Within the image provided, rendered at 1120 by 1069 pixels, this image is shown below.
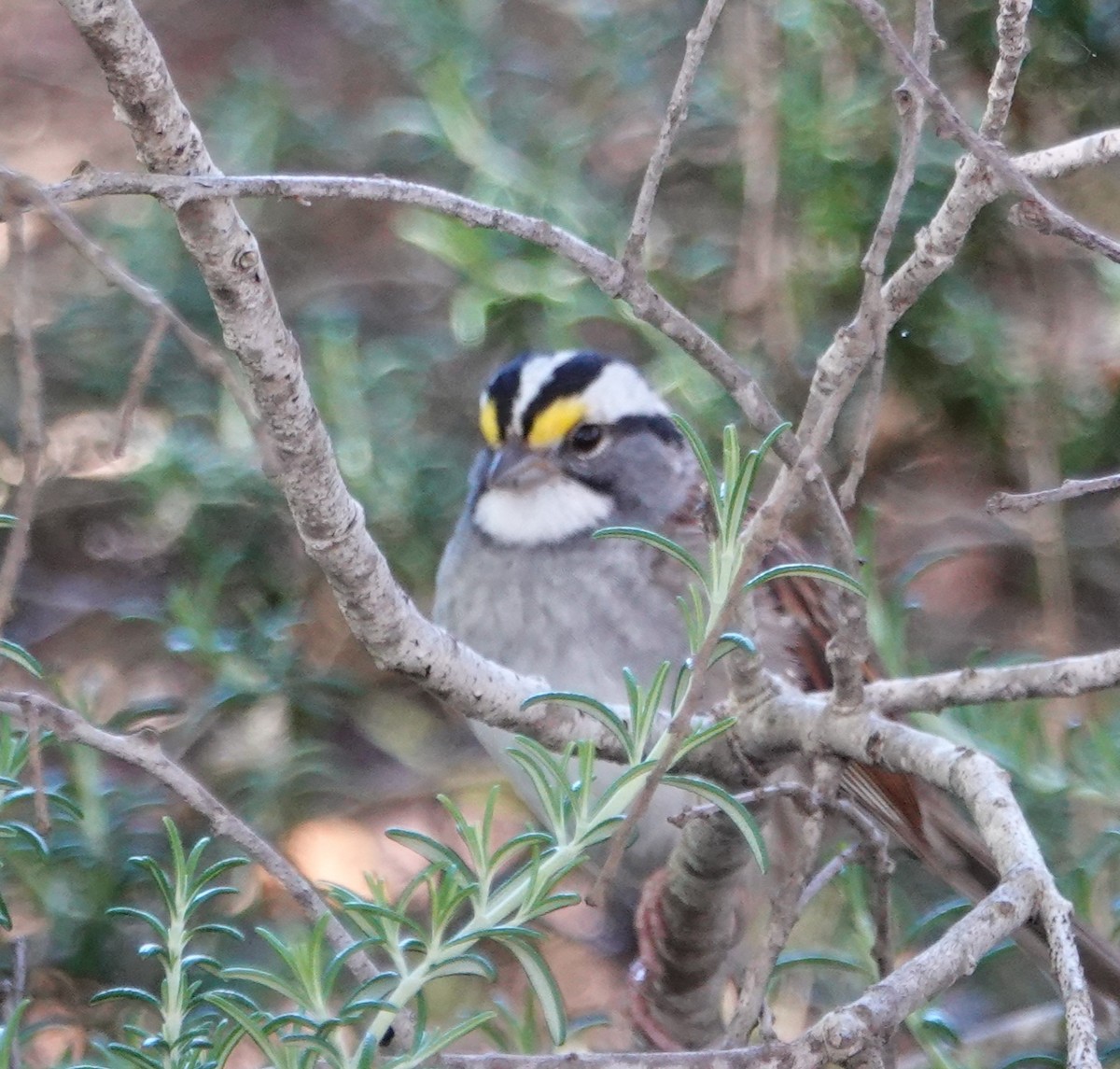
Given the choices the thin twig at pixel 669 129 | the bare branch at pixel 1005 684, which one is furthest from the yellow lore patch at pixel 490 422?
the thin twig at pixel 669 129

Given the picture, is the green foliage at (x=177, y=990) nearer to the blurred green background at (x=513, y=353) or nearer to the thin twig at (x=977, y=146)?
the thin twig at (x=977, y=146)

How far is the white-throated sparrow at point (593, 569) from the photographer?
251 cm

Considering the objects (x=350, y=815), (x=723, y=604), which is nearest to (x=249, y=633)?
(x=350, y=815)

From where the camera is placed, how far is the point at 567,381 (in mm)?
2646

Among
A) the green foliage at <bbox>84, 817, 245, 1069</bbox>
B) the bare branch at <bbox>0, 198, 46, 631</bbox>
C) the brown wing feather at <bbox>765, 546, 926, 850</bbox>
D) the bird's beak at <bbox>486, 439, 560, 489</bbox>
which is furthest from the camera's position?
the bird's beak at <bbox>486, 439, 560, 489</bbox>

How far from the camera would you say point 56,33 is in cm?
486

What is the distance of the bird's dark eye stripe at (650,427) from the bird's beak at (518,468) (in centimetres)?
14

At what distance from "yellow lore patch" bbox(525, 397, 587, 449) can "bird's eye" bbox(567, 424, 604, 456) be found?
0.06ft

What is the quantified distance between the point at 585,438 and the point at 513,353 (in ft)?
2.43

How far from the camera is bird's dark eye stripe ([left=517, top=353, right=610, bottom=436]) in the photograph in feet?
8.54

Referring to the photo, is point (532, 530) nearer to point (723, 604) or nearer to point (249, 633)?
point (249, 633)

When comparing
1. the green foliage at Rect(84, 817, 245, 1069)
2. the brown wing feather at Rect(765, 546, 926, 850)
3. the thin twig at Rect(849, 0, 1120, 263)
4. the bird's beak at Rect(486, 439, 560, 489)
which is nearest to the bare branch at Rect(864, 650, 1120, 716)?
the thin twig at Rect(849, 0, 1120, 263)

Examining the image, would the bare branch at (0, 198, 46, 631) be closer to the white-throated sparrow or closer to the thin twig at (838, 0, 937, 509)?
the thin twig at (838, 0, 937, 509)

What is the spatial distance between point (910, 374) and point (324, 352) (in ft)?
3.62
